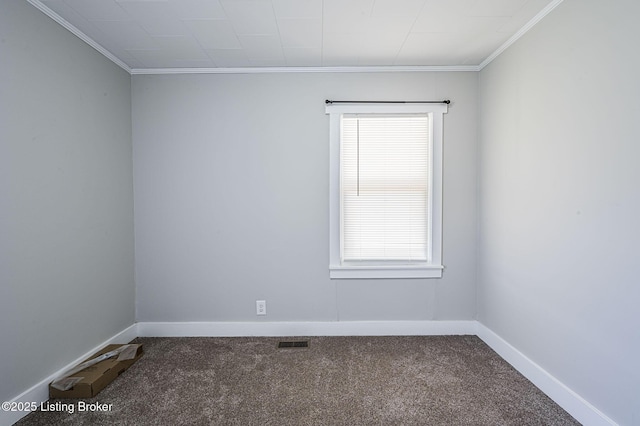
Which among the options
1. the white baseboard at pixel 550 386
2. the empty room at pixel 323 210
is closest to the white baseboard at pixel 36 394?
the empty room at pixel 323 210

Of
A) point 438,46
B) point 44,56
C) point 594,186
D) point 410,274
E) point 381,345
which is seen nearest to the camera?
point 594,186

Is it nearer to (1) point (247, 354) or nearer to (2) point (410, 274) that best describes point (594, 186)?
(2) point (410, 274)

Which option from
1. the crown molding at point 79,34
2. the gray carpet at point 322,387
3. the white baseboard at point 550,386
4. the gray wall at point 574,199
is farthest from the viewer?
the crown molding at point 79,34

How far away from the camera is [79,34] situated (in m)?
2.41

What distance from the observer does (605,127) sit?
1.73 metres

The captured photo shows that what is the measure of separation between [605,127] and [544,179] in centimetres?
54

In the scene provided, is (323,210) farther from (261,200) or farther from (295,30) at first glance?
(295,30)

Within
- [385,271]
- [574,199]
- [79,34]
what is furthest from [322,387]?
[79,34]

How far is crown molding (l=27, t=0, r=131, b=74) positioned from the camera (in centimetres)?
208

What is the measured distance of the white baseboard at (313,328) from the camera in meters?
3.11

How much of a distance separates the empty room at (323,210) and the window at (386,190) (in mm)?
21

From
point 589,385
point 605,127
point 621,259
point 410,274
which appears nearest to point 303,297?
point 410,274

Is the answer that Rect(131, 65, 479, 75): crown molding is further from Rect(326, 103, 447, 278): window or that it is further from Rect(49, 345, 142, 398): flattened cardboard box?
Rect(49, 345, 142, 398): flattened cardboard box

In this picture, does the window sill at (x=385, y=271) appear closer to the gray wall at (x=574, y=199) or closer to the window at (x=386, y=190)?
the window at (x=386, y=190)
